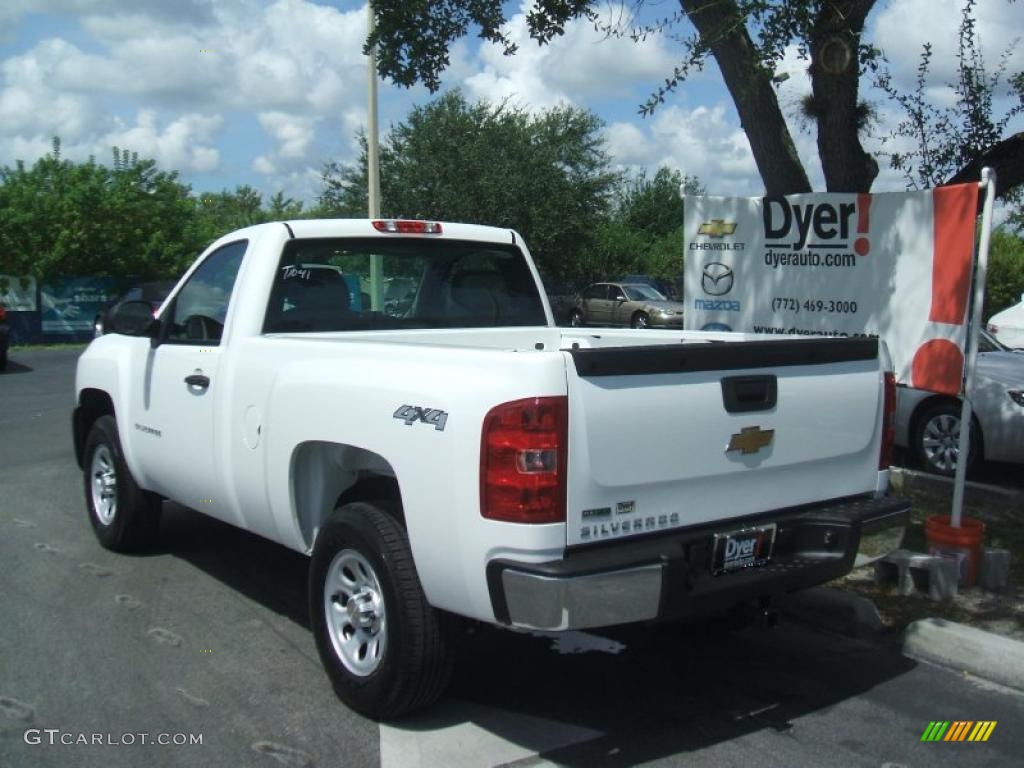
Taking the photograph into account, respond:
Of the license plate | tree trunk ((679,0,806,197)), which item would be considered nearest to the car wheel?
tree trunk ((679,0,806,197))

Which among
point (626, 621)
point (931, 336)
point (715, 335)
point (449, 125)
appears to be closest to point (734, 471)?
point (626, 621)

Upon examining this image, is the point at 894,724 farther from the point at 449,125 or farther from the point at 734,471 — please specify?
the point at 449,125

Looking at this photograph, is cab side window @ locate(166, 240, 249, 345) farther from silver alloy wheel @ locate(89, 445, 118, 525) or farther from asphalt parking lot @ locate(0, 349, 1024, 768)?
asphalt parking lot @ locate(0, 349, 1024, 768)

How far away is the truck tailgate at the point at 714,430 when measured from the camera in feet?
11.1

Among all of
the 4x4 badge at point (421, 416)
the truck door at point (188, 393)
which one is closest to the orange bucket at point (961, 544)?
the 4x4 badge at point (421, 416)

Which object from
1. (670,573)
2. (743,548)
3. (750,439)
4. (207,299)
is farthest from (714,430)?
(207,299)

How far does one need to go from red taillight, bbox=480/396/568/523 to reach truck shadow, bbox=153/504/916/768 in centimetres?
71

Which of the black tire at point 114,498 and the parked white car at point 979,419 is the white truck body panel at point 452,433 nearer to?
the black tire at point 114,498

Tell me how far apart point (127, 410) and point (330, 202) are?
26.7 m

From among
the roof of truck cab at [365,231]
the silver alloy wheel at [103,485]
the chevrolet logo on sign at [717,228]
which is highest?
the chevrolet logo on sign at [717,228]

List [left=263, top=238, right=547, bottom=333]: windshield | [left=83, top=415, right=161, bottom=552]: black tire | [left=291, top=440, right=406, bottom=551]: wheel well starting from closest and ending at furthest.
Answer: [left=291, top=440, right=406, bottom=551]: wheel well, [left=263, top=238, right=547, bottom=333]: windshield, [left=83, top=415, right=161, bottom=552]: black tire

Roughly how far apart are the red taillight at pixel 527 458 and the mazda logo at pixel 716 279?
448cm

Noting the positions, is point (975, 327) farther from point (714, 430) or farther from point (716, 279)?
point (714, 430)

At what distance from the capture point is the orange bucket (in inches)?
217
